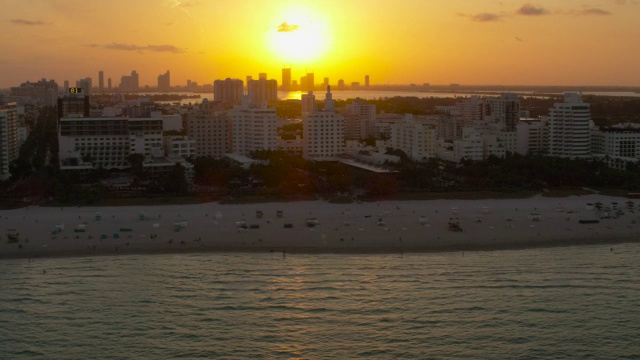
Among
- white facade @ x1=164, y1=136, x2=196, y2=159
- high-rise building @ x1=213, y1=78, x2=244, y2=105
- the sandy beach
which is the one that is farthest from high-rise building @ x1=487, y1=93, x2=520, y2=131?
high-rise building @ x1=213, y1=78, x2=244, y2=105

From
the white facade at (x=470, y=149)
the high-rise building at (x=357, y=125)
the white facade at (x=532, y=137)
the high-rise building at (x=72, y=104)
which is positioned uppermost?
the high-rise building at (x=72, y=104)

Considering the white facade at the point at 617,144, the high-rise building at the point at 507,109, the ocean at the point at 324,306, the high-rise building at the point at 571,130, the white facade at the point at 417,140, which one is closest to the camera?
the ocean at the point at 324,306

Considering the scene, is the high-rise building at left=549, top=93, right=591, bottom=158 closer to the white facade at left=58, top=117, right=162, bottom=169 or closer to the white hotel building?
the white hotel building

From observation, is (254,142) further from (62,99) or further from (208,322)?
(208,322)

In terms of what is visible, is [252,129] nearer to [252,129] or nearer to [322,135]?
[252,129]

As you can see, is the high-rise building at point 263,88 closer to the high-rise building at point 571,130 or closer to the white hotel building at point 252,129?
the white hotel building at point 252,129

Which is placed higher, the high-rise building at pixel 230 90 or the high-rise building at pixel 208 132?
the high-rise building at pixel 230 90

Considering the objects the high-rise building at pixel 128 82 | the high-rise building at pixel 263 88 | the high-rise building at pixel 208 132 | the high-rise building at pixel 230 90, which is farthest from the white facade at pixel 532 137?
the high-rise building at pixel 128 82

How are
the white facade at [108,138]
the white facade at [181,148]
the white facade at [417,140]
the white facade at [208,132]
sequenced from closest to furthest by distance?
the white facade at [108,138] < the white facade at [181,148] < the white facade at [417,140] < the white facade at [208,132]
